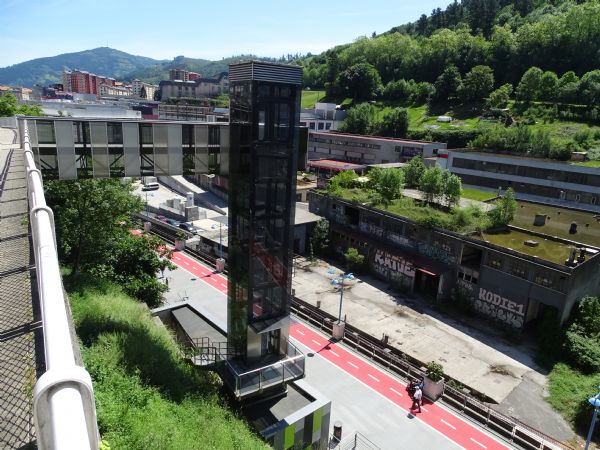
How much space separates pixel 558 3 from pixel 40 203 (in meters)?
168

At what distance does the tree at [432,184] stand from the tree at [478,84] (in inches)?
2741

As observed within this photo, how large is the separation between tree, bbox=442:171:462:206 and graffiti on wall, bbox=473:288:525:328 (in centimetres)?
1063

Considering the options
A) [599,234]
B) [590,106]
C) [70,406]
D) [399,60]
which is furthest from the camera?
[399,60]

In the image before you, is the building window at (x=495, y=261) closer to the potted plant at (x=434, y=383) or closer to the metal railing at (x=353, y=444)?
the potted plant at (x=434, y=383)

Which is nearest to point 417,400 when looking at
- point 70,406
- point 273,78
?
point 273,78

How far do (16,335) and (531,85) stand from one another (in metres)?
105

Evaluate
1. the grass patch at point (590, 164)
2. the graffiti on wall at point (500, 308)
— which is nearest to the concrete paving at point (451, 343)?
the graffiti on wall at point (500, 308)

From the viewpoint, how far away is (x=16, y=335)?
5641mm

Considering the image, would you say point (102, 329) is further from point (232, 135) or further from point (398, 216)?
point (398, 216)

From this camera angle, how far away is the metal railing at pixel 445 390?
18734mm

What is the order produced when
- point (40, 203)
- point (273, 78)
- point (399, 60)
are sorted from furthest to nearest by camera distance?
point (399, 60), point (273, 78), point (40, 203)

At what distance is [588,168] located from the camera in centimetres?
4828

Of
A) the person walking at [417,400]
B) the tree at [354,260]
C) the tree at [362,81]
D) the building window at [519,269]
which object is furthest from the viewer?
the tree at [362,81]

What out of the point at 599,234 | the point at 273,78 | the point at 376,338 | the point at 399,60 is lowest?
the point at 376,338
